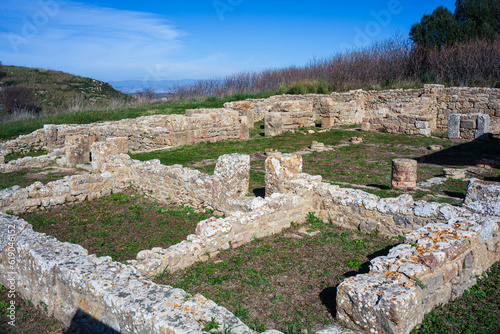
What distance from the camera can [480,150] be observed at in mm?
14977

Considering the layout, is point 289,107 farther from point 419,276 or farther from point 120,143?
point 419,276

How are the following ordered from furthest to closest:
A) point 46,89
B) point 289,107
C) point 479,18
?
point 46,89 → point 479,18 → point 289,107

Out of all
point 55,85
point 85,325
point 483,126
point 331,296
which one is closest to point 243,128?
point 483,126

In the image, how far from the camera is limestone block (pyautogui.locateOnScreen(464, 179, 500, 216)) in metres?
6.14

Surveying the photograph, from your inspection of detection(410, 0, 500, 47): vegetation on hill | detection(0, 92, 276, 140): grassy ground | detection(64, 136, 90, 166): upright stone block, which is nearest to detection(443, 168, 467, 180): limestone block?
detection(64, 136, 90, 166): upright stone block

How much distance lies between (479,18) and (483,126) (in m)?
21.4

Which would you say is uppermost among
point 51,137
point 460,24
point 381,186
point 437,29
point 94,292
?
point 460,24

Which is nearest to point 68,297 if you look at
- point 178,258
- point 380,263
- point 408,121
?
point 178,258

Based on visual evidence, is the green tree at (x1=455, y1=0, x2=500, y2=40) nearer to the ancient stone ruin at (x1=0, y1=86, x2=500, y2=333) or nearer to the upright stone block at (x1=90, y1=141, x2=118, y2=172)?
the ancient stone ruin at (x1=0, y1=86, x2=500, y2=333)

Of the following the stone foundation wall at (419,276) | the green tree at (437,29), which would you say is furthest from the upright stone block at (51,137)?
the green tree at (437,29)

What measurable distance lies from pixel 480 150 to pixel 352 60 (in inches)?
713

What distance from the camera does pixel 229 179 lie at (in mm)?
8477

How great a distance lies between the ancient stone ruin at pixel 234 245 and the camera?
385 cm

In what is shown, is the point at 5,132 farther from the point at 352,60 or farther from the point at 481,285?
the point at 352,60
